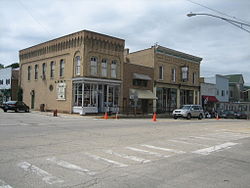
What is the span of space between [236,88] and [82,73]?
4454 cm

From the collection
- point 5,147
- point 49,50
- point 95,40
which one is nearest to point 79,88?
point 95,40

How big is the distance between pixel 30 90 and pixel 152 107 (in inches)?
695

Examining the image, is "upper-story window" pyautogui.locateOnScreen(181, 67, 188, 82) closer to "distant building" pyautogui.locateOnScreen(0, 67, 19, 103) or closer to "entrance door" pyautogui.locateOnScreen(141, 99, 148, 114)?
"entrance door" pyautogui.locateOnScreen(141, 99, 148, 114)

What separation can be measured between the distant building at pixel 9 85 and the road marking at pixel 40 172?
40983 millimetres

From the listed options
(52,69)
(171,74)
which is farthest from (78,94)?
(171,74)

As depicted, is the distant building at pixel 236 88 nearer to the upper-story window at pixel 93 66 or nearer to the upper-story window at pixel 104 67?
the upper-story window at pixel 104 67

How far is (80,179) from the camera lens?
550cm

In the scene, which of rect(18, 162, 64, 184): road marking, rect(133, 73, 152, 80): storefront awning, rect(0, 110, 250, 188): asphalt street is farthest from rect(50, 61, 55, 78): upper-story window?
rect(18, 162, 64, 184): road marking

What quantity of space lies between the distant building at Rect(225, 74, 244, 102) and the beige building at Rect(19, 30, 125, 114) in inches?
1463

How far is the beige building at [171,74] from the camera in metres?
37.1

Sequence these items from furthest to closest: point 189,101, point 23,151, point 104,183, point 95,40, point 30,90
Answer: point 189,101
point 30,90
point 95,40
point 23,151
point 104,183

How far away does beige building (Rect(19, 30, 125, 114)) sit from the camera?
29.0 meters

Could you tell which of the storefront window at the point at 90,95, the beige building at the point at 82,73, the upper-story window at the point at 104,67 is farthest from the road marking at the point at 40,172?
the upper-story window at the point at 104,67

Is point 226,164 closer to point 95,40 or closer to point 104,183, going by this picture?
point 104,183
